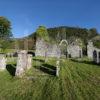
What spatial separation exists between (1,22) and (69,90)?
56527 millimetres

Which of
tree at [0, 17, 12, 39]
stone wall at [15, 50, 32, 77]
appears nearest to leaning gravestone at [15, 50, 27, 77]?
stone wall at [15, 50, 32, 77]

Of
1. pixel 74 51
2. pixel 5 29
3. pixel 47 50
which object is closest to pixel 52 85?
pixel 47 50

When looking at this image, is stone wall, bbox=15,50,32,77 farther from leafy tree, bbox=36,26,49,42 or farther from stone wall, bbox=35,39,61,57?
leafy tree, bbox=36,26,49,42

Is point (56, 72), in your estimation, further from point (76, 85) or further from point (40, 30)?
point (40, 30)

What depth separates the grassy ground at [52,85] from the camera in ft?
74.4

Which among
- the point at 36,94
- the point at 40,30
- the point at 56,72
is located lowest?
the point at 36,94

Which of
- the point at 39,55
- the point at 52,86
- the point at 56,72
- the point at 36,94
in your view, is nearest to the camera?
the point at 36,94

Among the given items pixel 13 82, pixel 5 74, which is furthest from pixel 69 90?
pixel 5 74

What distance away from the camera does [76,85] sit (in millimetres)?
25297

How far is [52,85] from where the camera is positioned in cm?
2547

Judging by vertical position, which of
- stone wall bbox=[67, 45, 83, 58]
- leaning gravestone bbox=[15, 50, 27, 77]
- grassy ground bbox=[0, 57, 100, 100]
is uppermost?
stone wall bbox=[67, 45, 83, 58]

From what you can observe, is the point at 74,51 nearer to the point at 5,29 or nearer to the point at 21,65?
the point at 21,65

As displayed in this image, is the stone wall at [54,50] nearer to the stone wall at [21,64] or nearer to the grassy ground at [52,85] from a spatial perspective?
the grassy ground at [52,85]

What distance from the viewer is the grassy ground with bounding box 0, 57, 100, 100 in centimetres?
2269
